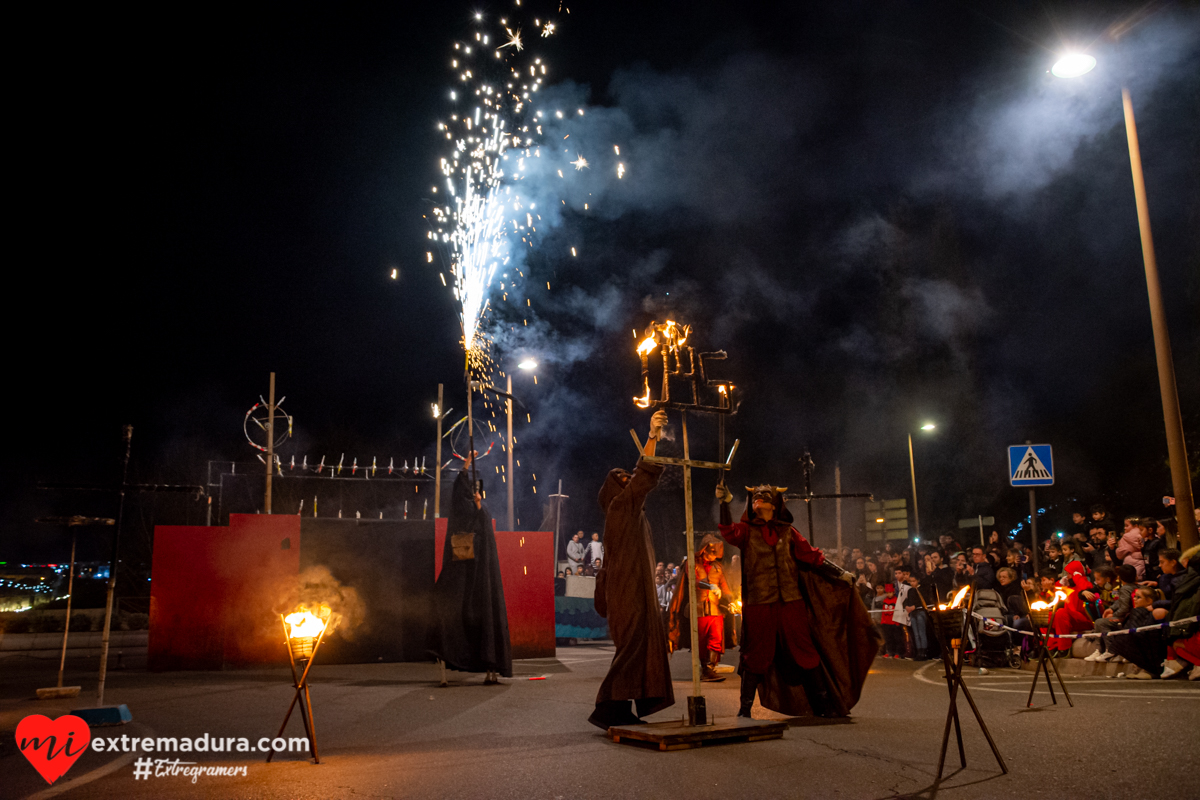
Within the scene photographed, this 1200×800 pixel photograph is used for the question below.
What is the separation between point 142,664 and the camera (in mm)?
15844

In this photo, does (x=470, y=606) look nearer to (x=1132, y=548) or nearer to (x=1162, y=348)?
(x=1162, y=348)

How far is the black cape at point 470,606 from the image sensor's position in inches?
→ 449

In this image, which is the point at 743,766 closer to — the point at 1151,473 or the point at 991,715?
the point at 991,715

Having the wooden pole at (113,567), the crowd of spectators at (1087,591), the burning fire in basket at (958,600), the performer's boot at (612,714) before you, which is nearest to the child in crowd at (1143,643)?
the crowd of spectators at (1087,591)

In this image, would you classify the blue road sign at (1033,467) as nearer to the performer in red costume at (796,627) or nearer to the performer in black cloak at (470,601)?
the performer in red costume at (796,627)

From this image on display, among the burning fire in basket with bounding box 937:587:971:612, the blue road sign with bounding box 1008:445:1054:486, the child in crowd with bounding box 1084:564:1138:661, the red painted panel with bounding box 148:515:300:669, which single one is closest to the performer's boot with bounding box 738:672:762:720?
the burning fire in basket with bounding box 937:587:971:612

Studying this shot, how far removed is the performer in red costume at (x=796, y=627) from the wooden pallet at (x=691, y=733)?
0.96 metres

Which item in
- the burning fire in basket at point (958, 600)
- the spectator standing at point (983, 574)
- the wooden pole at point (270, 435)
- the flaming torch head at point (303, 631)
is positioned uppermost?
the wooden pole at point (270, 435)

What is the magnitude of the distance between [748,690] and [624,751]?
2.03m

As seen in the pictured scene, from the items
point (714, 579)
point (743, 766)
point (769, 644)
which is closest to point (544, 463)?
point (714, 579)

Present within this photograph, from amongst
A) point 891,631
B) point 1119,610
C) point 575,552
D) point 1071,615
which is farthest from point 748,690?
point 575,552

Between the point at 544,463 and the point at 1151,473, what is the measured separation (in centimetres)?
2093

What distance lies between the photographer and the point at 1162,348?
1079 cm

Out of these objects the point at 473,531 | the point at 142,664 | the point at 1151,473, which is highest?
the point at 1151,473
